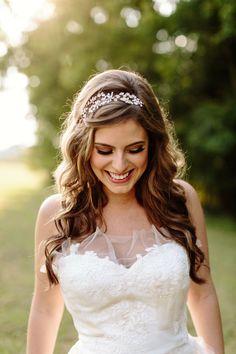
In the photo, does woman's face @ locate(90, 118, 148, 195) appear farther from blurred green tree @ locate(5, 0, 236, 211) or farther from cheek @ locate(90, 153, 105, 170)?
blurred green tree @ locate(5, 0, 236, 211)

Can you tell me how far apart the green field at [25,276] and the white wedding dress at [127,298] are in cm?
357

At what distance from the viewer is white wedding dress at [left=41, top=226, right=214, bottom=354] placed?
9.08ft

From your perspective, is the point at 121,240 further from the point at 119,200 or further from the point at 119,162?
the point at 119,162

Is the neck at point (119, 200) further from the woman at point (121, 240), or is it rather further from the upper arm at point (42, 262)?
the upper arm at point (42, 262)

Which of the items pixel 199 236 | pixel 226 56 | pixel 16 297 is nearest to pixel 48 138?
pixel 226 56

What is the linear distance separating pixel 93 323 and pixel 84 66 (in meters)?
16.9

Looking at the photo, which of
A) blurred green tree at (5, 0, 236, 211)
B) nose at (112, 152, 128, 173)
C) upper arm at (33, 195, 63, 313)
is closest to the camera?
nose at (112, 152, 128, 173)

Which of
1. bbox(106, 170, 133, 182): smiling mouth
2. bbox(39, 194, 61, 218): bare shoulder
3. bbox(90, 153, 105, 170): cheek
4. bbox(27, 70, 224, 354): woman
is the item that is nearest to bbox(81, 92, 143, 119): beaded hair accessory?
bbox(27, 70, 224, 354): woman

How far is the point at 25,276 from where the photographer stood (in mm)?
9953

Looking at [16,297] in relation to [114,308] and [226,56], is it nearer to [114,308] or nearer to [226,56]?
[114,308]

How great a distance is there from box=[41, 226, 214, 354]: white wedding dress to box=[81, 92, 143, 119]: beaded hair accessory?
0.78 meters

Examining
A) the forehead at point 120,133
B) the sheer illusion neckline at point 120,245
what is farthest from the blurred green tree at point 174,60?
the forehead at point 120,133

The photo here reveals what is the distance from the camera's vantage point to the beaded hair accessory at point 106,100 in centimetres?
287

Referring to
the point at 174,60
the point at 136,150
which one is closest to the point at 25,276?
the point at 136,150
